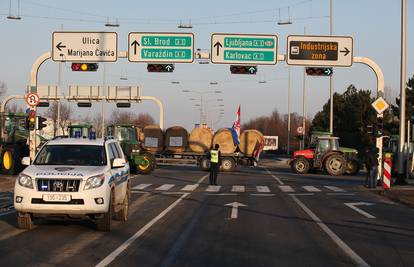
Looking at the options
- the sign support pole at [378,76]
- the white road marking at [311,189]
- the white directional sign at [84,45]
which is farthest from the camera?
the white directional sign at [84,45]

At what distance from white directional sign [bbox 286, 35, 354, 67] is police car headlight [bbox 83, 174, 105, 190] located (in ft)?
64.4

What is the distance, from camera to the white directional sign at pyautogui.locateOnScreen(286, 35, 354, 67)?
99.2ft

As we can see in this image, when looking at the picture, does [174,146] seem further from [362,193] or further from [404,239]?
[404,239]

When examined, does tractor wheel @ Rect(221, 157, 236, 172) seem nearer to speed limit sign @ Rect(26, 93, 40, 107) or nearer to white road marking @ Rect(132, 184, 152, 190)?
white road marking @ Rect(132, 184, 152, 190)

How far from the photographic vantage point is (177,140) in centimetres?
4072

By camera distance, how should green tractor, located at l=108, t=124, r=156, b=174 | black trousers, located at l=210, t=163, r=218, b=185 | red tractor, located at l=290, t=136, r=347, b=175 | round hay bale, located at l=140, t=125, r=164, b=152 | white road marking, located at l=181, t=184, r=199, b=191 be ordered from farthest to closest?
round hay bale, located at l=140, t=125, r=164, b=152, red tractor, located at l=290, t=136, r=347, b=175, green tractor, located at l=108, t=124, r=156, b=174, black trousers, located at l=210, t=163, r=218, b=185, white road marking, located at l=181, t=184, r=199, b=191

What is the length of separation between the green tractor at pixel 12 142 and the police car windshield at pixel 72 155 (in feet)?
55.4

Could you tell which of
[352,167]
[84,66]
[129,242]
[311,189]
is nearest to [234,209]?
[129,242]

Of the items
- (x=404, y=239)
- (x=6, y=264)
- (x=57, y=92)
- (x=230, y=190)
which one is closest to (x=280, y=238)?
(x=404, y=239)

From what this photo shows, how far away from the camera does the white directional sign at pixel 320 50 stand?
30.2m

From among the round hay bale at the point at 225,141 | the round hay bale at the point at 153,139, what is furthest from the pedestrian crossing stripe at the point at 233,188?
the round hay bale at the point at 153,139

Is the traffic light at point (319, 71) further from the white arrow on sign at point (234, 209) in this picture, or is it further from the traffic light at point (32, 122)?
the traffic light at point (32, 122)

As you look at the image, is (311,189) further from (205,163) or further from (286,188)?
(205,163)

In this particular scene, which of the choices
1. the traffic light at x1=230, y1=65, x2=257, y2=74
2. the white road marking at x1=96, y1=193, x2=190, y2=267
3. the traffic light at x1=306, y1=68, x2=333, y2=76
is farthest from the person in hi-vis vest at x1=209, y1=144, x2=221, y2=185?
the white road marking at x1=96, y1=193, x2=190, y2=267
